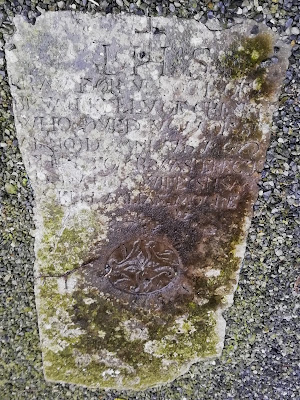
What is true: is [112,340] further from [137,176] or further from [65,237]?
[137,176]

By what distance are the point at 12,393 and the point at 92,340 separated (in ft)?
2.21

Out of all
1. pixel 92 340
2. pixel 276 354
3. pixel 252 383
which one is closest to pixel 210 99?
pixel 92 340

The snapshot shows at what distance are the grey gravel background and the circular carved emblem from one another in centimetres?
44

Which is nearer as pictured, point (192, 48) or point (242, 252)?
point (192, 48)

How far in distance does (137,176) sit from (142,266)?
53 centimetres

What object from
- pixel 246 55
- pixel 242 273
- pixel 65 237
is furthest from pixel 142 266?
pixel 246 55

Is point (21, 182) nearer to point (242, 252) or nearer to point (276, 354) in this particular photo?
point (242, 252)

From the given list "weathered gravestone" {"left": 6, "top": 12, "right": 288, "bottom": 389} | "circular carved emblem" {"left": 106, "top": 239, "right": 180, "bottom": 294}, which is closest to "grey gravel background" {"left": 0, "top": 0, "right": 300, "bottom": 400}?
"weathered gravestone" {"left": 6, "top": 12, "right": 288, "bottom": 389}

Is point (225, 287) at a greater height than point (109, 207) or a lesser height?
lesser

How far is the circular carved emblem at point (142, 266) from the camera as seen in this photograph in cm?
208

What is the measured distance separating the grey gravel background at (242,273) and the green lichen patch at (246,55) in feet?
0.27

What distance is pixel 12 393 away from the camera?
7.93 ft

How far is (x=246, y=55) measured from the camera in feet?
5.52

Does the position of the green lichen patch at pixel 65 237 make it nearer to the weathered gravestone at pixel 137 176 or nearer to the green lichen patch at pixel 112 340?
the weathered gravestone at pixel 137 176
